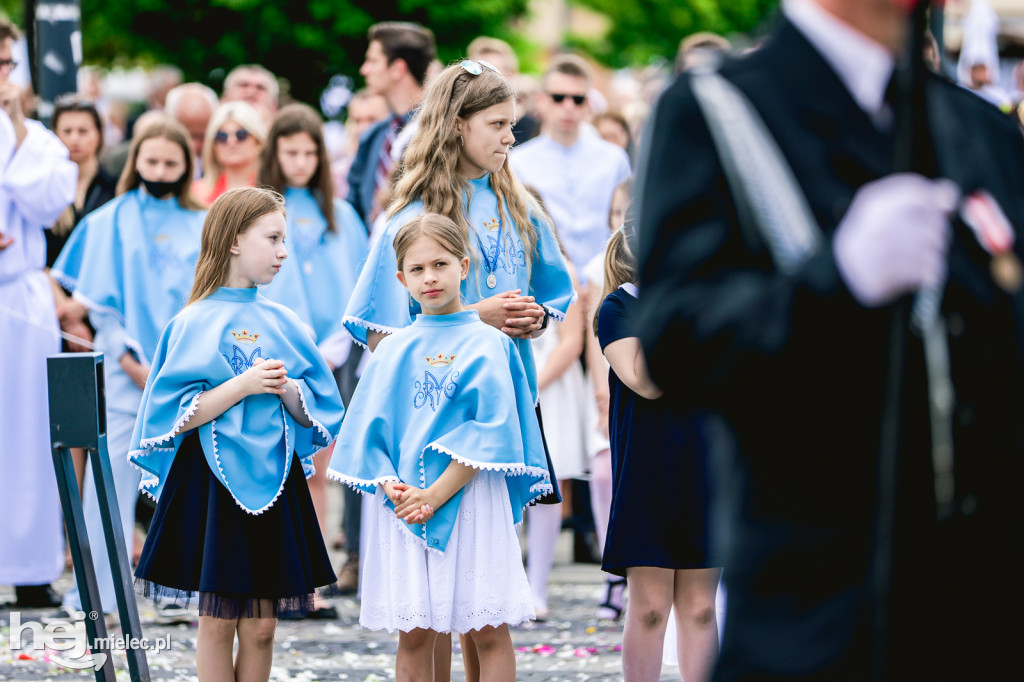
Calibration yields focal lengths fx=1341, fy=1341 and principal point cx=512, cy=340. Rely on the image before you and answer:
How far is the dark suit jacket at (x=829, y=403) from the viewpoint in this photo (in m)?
1.82

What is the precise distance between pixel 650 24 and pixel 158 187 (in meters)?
29.9

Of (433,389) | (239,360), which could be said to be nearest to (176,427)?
(239,360)

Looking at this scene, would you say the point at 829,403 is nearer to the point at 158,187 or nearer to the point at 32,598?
the point at 158,187

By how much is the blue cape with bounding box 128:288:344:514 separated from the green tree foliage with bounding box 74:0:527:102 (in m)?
15.2

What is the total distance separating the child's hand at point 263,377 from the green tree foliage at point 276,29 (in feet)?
50.5

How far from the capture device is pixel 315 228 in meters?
6.66

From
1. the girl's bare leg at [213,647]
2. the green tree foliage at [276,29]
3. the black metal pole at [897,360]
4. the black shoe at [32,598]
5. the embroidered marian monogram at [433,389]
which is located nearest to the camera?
the black metal pole at [897,360]

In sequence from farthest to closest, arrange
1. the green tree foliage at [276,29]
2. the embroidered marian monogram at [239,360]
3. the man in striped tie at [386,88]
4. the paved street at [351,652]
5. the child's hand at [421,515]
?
1. the green tree foliage at [276,29]
2. the man in striped tie at [386,88]
3. the paved street at [351,652]
4. the embroidered marian monogram at [239,360]
5. the child's hand at [421,515]

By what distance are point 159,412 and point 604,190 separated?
391 cm

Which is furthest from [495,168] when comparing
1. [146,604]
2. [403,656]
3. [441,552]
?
[146,604]

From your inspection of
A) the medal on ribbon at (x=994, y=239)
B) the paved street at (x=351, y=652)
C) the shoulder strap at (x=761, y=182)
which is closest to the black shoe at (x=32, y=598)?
the paved street at (x=351, y=652)

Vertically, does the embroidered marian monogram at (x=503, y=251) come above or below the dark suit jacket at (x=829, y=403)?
above

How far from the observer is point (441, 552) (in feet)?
13.5

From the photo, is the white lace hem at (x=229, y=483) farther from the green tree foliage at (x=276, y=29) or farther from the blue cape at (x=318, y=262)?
the green tree foliage at (x=276, y=29)
